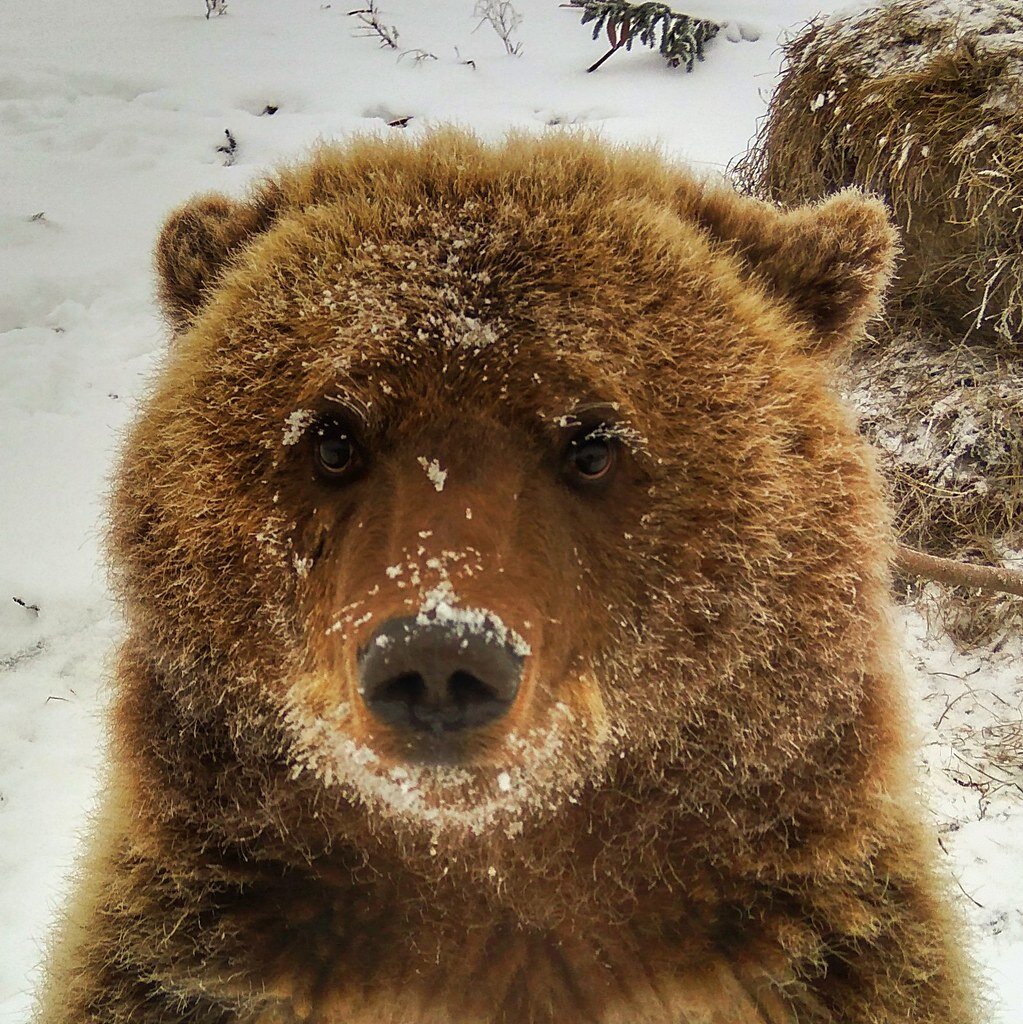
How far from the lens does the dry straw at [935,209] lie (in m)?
2.79

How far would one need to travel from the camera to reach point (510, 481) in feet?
3.66

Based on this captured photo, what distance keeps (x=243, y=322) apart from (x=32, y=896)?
2.19m

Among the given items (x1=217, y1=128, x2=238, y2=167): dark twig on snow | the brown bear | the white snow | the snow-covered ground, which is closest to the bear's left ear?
the brown bear

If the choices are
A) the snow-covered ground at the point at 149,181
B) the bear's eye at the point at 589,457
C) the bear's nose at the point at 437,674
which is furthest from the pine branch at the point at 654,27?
the bear's nose at the point at 437,674

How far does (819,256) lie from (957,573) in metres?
1.08

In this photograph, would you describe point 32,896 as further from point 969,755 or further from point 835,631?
point 969,755

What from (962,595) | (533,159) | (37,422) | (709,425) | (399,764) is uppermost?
(533,159)

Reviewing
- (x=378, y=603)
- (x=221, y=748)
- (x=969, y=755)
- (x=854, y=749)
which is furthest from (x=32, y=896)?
(x=969, y=755)

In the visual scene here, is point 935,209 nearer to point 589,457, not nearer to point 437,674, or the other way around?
point 589,457

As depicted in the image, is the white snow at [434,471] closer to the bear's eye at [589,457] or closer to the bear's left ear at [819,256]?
the bear's eye at [589,457]

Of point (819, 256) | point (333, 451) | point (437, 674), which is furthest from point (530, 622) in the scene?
point (819, 256)

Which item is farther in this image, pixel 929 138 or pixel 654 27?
pixel 654 27

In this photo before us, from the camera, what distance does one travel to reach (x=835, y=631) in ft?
3.85

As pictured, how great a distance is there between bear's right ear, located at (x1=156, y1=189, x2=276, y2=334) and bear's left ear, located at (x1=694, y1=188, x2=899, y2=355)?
728 mm
